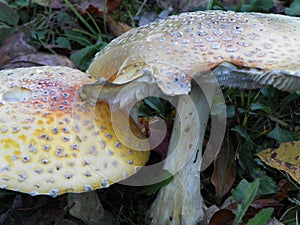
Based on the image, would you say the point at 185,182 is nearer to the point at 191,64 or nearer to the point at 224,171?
the point at 224,171

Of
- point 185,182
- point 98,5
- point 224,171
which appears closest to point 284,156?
point 224,171

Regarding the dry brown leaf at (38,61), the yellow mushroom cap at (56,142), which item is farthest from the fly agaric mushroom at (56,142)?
the dry brown leaf at (38,61)

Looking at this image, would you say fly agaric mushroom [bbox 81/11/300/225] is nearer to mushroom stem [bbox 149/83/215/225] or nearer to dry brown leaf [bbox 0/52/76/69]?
mushroom stem [bbox 149/83/215/225]

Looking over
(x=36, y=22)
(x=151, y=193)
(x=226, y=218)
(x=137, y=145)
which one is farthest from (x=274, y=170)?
(x=36, y=22)

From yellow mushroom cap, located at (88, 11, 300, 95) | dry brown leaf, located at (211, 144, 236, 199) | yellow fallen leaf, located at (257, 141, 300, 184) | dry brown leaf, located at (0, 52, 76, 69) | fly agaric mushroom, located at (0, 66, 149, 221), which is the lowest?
dry brown leaf, located at (211, 144, 236, 199)

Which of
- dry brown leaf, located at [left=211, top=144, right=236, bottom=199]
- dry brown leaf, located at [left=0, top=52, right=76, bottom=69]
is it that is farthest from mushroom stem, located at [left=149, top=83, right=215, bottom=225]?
dry brown leaf, located at [left=0, top=52, right=76, bottom=69]

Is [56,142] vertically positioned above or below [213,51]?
below
